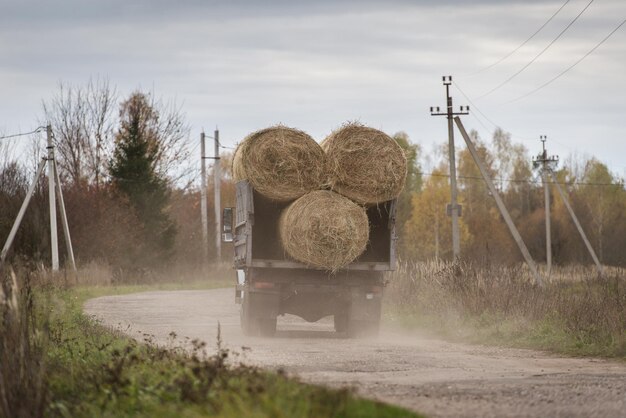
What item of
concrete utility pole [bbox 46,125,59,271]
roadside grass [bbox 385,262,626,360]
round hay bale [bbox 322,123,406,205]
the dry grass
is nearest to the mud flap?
round hay bale [bbox 322,123,406,205]

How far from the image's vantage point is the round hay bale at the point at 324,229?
16.5 m

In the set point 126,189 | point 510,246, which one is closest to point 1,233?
point 126,189

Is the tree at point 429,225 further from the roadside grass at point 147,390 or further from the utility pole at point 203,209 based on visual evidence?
the roadside grass at point 147,390

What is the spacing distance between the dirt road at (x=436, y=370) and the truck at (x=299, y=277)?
40cm

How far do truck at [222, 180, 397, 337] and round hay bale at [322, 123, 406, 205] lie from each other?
1.57ft

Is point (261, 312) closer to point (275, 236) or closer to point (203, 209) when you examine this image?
point (275, 236)

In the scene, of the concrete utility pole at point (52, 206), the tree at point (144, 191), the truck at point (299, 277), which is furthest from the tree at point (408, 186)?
the truck at point (299, 277)

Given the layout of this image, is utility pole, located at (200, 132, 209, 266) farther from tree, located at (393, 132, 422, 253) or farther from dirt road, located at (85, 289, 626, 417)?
dirt road, located at (85, 289, 626, 417)

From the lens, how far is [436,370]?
12766 millimetres

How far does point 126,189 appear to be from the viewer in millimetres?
52375

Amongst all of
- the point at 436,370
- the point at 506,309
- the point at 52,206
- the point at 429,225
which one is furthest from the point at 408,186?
the point at 436,370

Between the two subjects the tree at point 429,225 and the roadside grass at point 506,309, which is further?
the tree at point 429,225

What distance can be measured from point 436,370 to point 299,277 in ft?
17.1

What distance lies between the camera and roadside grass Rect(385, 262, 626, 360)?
16.6 meters
